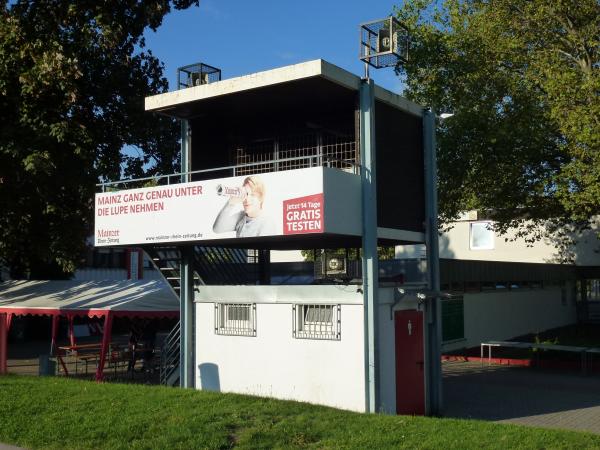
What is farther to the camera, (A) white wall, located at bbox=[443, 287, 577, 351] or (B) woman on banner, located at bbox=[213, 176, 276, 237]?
(A) white wall, located at bbox=[443, 287, 577, 351]

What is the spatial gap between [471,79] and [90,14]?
11612 millimetres

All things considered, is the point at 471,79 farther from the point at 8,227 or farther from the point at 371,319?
the point at 8,227

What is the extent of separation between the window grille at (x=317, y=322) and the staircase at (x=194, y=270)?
110 inches

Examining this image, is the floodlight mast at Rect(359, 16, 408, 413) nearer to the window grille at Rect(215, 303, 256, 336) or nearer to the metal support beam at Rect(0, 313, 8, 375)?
the window grille at Rect(215, 303, 256, 336)

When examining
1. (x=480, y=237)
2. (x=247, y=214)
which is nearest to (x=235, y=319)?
(x=247, y=214)

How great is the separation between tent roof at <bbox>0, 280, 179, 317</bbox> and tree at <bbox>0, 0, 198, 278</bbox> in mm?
1307

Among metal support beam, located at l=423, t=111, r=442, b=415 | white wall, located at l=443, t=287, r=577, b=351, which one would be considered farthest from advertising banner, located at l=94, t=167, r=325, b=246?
white wall, located at l=443, t=287, r=577, b=351

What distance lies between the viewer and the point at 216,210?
42.8 feet

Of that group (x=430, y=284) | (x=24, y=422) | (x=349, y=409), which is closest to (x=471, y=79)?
(x=430, y=284)

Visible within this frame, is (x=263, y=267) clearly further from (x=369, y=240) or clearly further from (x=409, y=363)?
(x=369, y=240)

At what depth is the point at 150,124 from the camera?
21750 mm

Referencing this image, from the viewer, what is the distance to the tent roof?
729 inches

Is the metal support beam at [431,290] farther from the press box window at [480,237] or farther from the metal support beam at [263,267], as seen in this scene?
the press box window at [480,237]

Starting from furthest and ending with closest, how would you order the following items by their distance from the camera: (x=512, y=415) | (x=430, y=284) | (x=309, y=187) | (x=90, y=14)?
(x=90, y=14)
(x=430, y=284)
(x=512, y=415)
(x=309, y=187)
